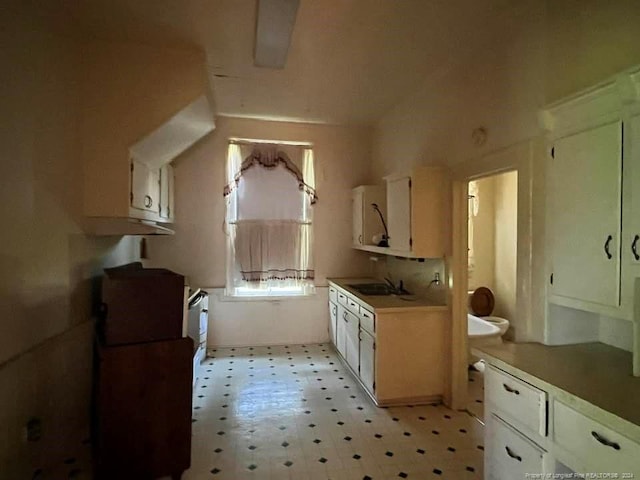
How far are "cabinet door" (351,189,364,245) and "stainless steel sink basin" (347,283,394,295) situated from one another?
533mm

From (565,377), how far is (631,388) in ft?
0.71

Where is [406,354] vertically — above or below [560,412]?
below

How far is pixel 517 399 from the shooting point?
1.71 metres

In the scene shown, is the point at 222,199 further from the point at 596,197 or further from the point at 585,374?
the point at 585,374

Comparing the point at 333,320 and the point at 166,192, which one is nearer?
the point at 166,192

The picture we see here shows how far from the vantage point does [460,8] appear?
2301 mm

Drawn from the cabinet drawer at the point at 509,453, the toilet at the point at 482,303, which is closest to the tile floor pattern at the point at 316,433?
the cabinet drawer at the point at 509,453

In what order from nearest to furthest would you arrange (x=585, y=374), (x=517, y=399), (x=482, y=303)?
(x=585, y=374) < (x=517, y=399) < (x=482, y=303)

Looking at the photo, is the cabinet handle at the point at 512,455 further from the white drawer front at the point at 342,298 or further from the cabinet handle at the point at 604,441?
the white drawer front at the point at 342,298

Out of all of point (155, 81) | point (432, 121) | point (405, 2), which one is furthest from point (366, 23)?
point (155, 81)

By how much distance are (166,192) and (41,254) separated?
201cm

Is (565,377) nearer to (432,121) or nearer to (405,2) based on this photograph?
(405,2)

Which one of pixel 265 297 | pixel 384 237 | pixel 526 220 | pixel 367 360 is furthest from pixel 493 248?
pixel 265 297

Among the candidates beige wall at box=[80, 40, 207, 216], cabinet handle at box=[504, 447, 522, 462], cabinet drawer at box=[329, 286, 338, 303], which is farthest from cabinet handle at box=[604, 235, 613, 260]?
→ cabinet drawer at box=[329, 286, 338, 303]
